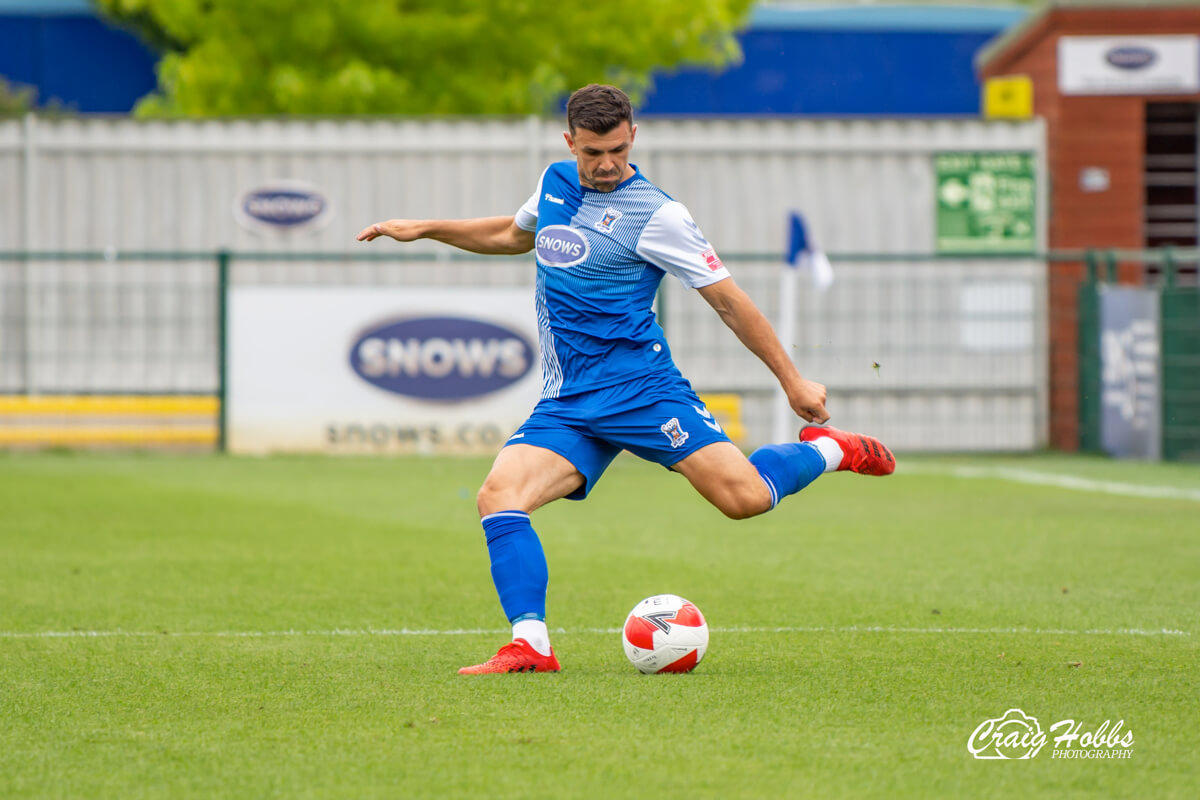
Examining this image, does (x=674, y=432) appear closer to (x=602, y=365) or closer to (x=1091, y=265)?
(x=602, y=365)

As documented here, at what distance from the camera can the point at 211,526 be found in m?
11.6

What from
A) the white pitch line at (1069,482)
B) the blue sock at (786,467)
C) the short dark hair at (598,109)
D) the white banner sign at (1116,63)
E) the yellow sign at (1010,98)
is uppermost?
the white banner sign at (1116,63)

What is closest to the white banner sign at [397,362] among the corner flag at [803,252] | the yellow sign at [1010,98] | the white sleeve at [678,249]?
the corner flag at [803,252]

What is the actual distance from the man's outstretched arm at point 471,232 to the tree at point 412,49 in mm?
21713

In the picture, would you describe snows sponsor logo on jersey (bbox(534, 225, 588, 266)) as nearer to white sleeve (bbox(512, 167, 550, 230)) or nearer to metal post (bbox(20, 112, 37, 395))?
white sleeve (bbox(512, 167, 550, 230))

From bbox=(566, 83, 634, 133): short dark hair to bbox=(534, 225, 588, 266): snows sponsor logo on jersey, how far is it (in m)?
0.40

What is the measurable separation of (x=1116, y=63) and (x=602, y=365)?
17.1m

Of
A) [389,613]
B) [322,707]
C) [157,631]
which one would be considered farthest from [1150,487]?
[322,707]

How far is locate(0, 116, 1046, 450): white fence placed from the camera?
2041cm

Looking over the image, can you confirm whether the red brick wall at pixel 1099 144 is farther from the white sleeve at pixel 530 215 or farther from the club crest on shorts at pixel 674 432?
the club crest on shorts at pixel 674 432

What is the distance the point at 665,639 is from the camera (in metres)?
5.88

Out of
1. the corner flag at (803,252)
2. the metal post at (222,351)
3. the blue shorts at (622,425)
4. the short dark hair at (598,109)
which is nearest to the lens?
the short dark hair at (598,109)

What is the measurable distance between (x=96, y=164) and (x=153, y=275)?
154cm

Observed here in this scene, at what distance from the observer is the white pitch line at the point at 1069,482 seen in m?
13.9
